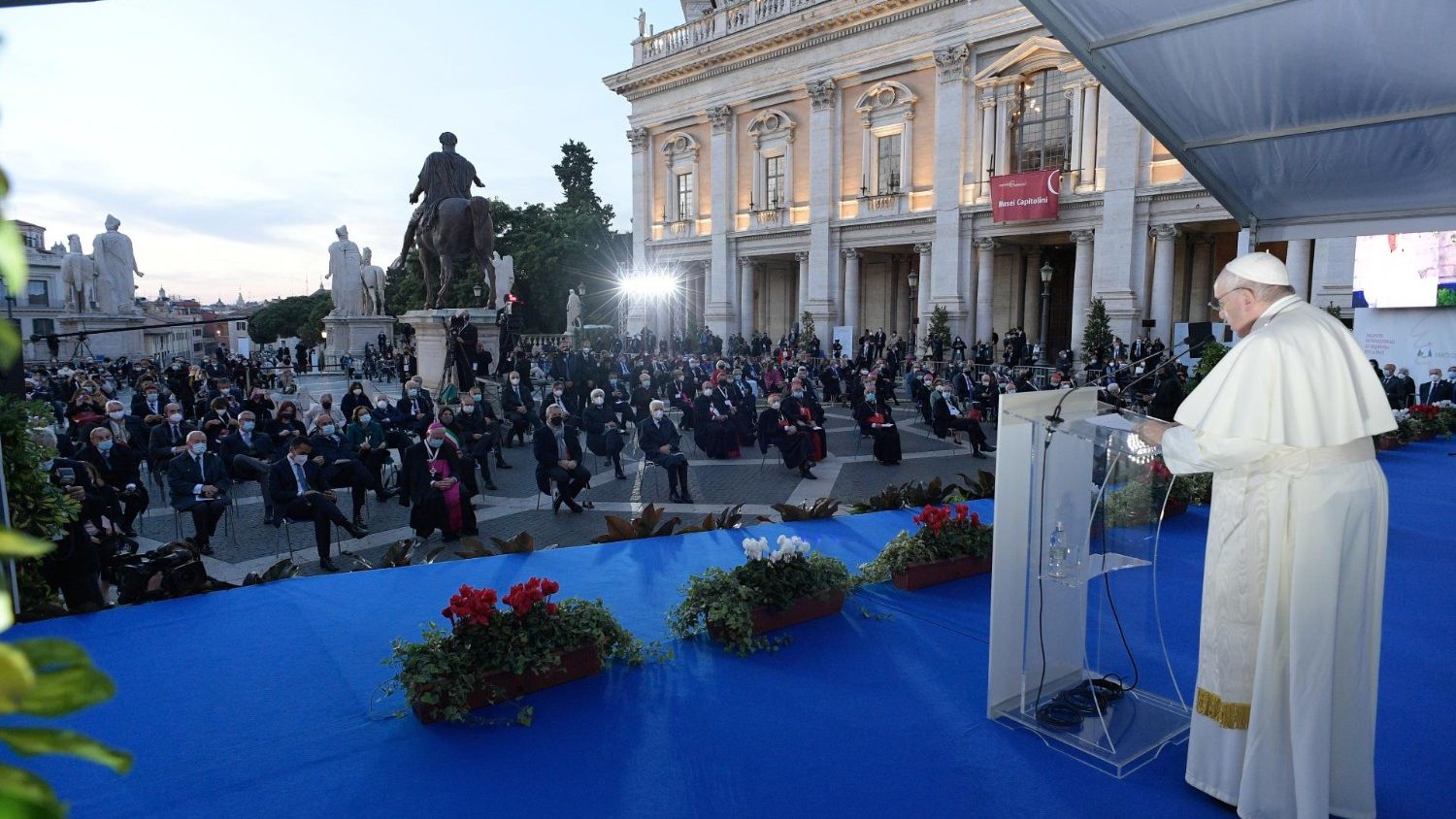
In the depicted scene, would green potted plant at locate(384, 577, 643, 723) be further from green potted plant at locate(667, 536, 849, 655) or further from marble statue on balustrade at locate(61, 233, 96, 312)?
marble statue on balustrade at locate(61, 233, 96, 312)

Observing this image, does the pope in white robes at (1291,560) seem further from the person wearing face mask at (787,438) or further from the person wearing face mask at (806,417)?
the person wearing face mask at (806,417)

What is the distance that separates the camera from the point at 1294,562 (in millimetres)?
3260

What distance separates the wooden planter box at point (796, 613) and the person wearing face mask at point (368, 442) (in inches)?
291

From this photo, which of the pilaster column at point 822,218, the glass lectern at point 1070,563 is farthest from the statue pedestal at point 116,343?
the glass lectern at point 1070,563

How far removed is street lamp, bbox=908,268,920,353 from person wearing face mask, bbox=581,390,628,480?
20.7 metres

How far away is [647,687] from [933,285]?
93.7 ft

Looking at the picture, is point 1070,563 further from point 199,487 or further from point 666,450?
point 199,487

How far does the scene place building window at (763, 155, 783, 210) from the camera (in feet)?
121

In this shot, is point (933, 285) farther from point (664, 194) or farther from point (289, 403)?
point (289, 403)

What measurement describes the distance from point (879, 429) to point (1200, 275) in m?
22.2

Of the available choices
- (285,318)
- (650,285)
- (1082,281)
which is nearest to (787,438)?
(1082,281)

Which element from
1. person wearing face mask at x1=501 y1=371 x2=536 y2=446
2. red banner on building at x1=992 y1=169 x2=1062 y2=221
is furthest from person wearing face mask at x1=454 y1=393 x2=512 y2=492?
red banner on building at x1=992 y1=169 x2=1062 y2=221

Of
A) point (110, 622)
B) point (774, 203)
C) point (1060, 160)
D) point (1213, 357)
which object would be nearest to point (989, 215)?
point (1060, 160)

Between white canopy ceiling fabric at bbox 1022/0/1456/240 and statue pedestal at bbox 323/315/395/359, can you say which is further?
statue pedestal at bbox 323/315/395/359
